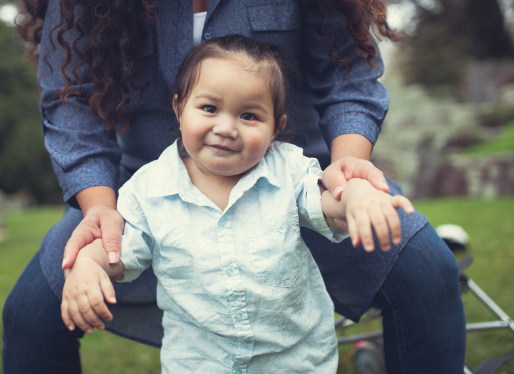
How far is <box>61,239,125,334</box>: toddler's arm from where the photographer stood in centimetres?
101

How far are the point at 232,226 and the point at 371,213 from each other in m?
0.47

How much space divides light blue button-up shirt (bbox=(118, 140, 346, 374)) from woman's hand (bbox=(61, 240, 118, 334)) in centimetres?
18

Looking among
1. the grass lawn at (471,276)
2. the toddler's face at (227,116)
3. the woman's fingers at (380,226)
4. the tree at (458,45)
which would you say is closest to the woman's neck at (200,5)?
the toddler's face at (227,116)

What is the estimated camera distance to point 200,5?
1.58 meters

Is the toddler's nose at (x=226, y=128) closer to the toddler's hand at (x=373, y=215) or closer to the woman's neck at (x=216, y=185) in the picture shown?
the woman's neck at (x=216, y=185)

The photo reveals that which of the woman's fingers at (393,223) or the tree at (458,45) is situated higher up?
the tree at (458,45)

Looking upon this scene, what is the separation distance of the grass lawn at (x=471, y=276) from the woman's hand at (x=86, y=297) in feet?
5.48

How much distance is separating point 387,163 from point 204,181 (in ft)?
35.6

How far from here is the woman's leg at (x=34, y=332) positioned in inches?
57.9

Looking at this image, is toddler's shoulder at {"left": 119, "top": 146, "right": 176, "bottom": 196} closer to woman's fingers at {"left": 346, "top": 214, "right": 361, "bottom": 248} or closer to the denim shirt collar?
the denim shirt collar

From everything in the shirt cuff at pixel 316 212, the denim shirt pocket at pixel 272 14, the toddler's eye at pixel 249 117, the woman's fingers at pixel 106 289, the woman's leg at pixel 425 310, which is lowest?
the woman's leg at pixel 425 310

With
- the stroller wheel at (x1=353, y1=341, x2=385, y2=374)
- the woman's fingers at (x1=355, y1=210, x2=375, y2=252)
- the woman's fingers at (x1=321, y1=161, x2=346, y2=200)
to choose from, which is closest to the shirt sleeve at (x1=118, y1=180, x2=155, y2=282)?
the woman's fingers at (x1=321, y1=161, x2=346, y2=200)

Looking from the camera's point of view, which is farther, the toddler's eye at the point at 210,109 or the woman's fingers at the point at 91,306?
the toddler's eye at the point at 210,109

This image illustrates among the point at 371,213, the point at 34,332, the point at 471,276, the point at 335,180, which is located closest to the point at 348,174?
Answer: the point at 335,180
